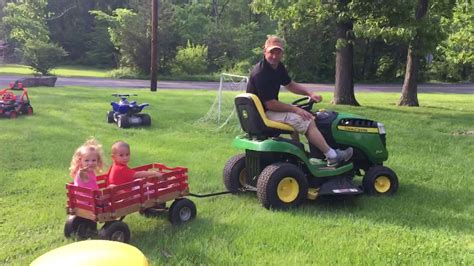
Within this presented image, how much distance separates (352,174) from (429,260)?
7.33ft

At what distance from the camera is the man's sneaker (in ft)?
20.4

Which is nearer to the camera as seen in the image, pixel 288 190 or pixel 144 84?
pixel 288 190

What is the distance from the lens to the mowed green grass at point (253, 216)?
4527mm

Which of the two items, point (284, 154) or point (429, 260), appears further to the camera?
point (284, 154)

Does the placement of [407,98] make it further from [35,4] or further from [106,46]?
[106,46]

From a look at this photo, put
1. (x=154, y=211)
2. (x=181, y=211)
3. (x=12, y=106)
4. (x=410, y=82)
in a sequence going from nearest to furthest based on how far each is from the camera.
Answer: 1. (x=181, y=211)
2. (x=154, y=211)
3. (x=12, y=106)
4. (x=410, y=82)

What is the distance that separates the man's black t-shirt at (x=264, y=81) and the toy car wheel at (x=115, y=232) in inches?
87.6

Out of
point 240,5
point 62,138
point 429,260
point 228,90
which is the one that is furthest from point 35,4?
point 429,260

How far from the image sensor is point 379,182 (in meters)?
6.57

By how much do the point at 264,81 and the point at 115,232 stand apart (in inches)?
95.7

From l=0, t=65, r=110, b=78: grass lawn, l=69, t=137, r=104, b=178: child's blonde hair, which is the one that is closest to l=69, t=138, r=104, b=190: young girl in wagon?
→ l=69, t=137, r=104, b=178: child's blonde hair

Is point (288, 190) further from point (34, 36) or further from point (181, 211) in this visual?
point (34, 36)

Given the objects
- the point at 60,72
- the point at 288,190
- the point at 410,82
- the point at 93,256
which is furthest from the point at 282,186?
the point at 60,72

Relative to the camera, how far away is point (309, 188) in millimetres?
6191
